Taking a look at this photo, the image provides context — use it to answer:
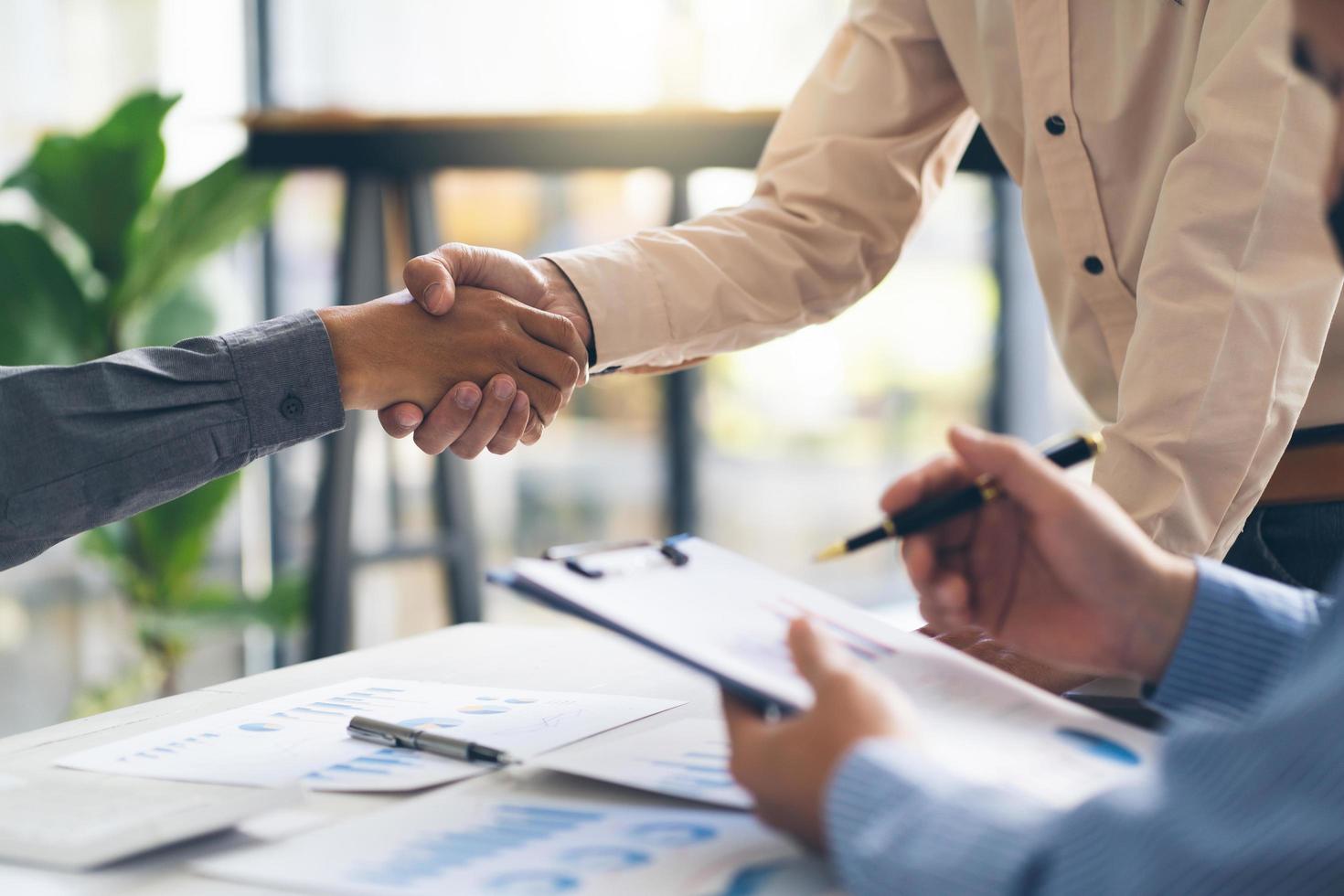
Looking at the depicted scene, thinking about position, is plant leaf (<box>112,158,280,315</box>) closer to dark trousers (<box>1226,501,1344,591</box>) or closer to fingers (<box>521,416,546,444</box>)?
fingers (<box>521,416,546,444</box>)

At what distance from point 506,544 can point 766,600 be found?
8.55 ft

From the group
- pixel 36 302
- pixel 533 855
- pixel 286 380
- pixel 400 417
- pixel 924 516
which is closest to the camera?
pixel 533 855

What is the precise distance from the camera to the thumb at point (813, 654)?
1.97 feet

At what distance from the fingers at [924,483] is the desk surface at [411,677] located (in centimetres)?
15

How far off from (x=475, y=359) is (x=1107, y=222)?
0.65 meters

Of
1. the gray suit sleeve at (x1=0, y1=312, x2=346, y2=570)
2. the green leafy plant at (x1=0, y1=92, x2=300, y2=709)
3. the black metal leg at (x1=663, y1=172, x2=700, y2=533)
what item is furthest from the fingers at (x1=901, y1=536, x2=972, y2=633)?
the green leafy plant at (x1=0, y1=92, x2=300, y2=709)

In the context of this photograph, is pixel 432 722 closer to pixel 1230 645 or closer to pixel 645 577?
pixel 645 577

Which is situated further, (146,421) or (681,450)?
(681,450)

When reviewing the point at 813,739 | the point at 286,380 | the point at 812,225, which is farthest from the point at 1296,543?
the point at 286,380

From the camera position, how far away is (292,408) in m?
1.20

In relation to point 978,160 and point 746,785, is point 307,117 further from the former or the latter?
point 746,785

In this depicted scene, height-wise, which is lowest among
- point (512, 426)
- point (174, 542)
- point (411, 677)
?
point (174, 542)

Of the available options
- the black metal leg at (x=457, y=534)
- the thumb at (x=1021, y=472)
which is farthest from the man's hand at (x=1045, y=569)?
the black metal leg at (x=457, y=534)

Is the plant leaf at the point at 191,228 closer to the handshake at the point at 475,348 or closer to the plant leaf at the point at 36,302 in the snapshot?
the plant leaf at the point at 36,302
